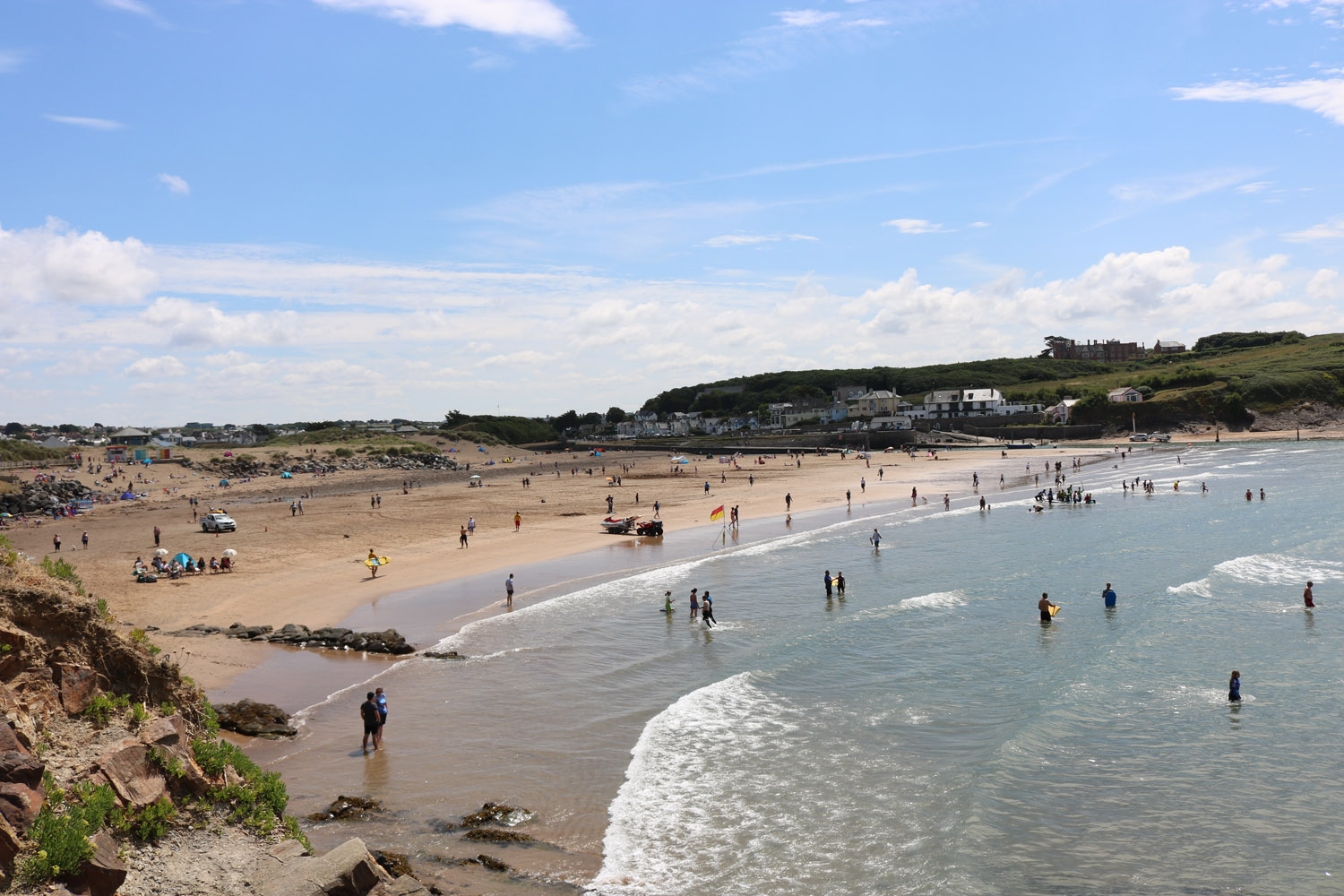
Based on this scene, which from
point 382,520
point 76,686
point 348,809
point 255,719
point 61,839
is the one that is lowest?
point 348,809

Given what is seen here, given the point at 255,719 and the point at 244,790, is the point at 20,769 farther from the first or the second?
the point at 255,719

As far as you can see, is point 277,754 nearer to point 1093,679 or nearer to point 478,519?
point 1093,679

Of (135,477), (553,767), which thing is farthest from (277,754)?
(135,477)

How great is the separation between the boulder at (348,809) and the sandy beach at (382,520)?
7.76 metres

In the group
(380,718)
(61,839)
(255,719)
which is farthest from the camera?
(255,719)

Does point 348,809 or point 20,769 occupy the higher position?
point 20,769

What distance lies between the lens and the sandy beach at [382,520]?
2803 centimetres

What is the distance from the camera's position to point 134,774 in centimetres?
837

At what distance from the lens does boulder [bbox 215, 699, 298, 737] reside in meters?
15.8

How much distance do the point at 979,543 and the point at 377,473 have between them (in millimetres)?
80886

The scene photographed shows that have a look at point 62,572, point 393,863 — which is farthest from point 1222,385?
point 62,572

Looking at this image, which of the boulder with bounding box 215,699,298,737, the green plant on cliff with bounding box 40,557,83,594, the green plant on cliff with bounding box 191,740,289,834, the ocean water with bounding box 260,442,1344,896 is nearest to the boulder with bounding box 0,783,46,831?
the green plant on cliff with bounding box 191,740,289,834

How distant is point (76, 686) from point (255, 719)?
8106mm

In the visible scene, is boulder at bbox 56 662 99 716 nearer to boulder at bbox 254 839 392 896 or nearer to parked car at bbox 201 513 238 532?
boulder at bbox 254 839 392 896
